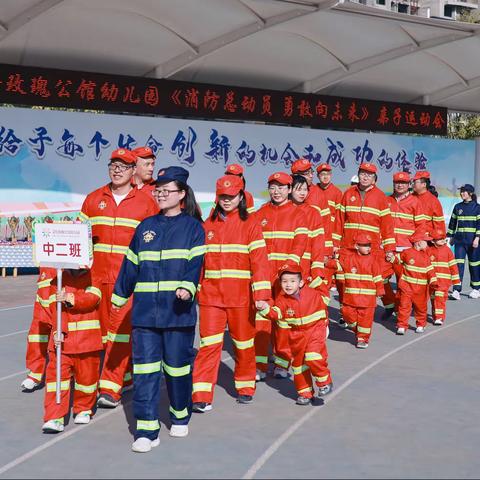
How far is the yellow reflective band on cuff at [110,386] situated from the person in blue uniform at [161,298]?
123cm

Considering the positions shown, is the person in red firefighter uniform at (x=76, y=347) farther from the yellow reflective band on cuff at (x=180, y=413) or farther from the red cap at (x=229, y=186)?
the red cap at (x=229, y=186)

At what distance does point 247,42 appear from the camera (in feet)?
62.8

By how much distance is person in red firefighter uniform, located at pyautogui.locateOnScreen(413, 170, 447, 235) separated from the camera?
44.1 ft

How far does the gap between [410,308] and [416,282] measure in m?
0.43

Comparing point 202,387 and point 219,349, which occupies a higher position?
point 219,349

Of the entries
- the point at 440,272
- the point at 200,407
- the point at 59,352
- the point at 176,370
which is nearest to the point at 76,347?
the point at 59,352

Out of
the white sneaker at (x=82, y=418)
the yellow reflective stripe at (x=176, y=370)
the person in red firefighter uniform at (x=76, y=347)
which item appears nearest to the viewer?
the yellow reflective stripe at (x=176, y=370)

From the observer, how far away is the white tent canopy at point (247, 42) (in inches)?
663

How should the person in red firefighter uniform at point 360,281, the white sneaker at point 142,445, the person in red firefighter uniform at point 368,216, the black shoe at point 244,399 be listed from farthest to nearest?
the person in red firefighter uniform at point 368,216
the person in red firefighter uniform at point 360,281
the black shoe at point 244,399
the white sneaker at point 142,445

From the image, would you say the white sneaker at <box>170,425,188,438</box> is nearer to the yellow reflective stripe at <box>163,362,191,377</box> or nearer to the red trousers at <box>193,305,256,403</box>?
the yellow reflective stripe at <box>163,362,191,377</box>

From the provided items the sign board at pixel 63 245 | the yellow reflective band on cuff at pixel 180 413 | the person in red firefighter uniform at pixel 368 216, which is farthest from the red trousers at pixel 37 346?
the person in red firefighter uniform at pixel 368 216

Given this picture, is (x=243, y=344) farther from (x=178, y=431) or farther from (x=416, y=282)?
(x=416, y=282)

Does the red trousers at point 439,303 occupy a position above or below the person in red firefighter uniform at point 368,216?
below

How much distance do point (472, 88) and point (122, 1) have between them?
35.6 ft
